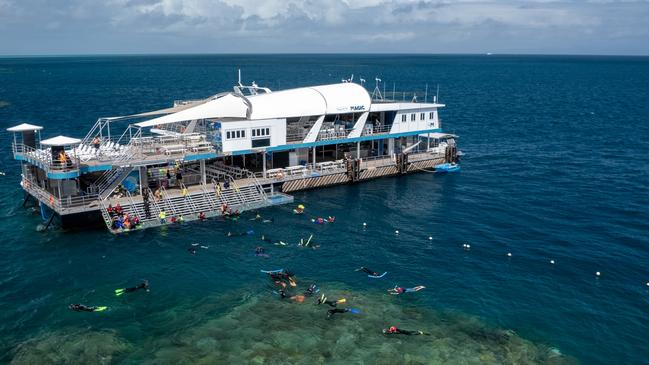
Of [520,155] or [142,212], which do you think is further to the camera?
[520,155]

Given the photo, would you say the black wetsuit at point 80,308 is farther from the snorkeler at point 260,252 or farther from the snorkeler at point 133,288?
the snorkeler at point 260,252

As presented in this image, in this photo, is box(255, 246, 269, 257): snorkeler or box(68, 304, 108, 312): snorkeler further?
box(255, 246, 269, 257): snorkeler

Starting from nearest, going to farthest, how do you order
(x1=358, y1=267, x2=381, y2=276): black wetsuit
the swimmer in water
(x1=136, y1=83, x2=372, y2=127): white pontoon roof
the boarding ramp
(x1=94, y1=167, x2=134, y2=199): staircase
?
1. the swimmer in water
2. (x1=358, y1=267, x2=381, y2=276): black wetsuit
3. the boarding ramp
4. (x1=94, y1=167, x2=134, y2=199): staircase
5. (x1=136, y1=83, x2=372, y2=127): white pontoon roof

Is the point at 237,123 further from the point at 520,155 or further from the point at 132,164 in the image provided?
the point at 520,155

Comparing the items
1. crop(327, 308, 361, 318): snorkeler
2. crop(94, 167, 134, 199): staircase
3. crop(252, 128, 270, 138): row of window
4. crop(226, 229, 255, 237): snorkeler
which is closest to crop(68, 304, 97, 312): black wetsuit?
crop(226, 229, 255, 237): snorkeler

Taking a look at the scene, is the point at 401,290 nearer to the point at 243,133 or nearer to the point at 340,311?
the point at 340,311

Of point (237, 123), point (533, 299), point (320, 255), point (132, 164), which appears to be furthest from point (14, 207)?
point (533, 299)

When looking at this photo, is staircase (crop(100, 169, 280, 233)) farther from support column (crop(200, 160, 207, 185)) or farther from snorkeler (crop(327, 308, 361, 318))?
snorkeler (crop(327, 308, 361, 318))

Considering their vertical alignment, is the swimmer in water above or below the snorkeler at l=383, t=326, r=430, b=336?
above

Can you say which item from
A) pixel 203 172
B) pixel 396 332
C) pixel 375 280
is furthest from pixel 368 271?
pixel 203 172
